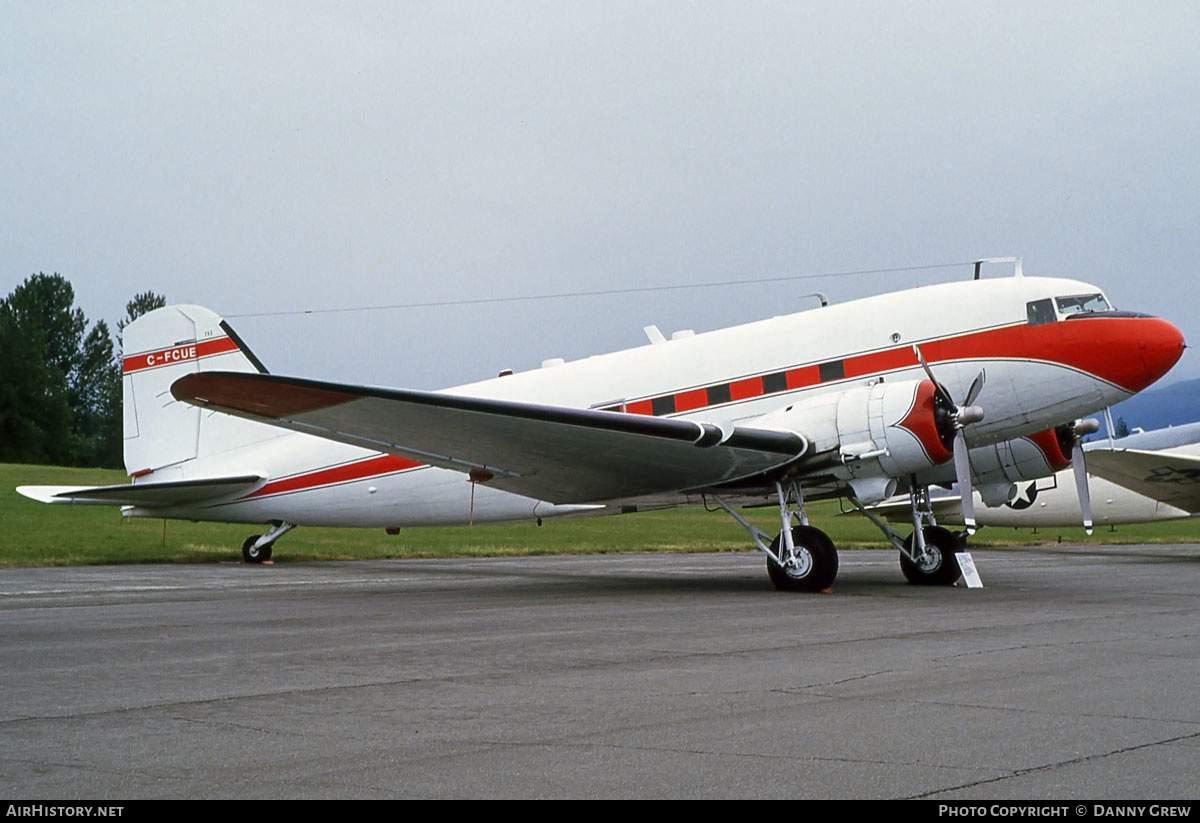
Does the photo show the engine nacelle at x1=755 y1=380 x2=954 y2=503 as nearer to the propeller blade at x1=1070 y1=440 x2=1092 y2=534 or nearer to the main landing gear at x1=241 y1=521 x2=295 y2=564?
the propeller blade at x1=1070 y1=440 x2=1092 y2=534

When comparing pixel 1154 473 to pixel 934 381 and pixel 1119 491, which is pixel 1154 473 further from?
pixel 934 381

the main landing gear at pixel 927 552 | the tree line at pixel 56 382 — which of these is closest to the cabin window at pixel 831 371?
the main landing gear at pixel 927 552

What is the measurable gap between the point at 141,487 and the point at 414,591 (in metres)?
7.45

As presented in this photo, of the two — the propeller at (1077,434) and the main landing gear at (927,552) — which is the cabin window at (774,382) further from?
the propeller at (1077,434)

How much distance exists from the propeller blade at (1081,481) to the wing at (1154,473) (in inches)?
410

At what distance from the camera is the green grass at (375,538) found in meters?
26.0

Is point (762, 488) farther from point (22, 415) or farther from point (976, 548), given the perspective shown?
point (22, 415)

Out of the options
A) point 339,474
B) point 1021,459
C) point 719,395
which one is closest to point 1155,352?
point 1021,459

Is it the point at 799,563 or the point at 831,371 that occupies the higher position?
the point at 831,371

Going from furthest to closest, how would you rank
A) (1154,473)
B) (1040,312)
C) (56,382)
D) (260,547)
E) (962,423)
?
(56,382) < (1154,473) < (260,547) < (1040,312) < (962,423)

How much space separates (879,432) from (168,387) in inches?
532

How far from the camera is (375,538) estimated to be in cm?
3353
